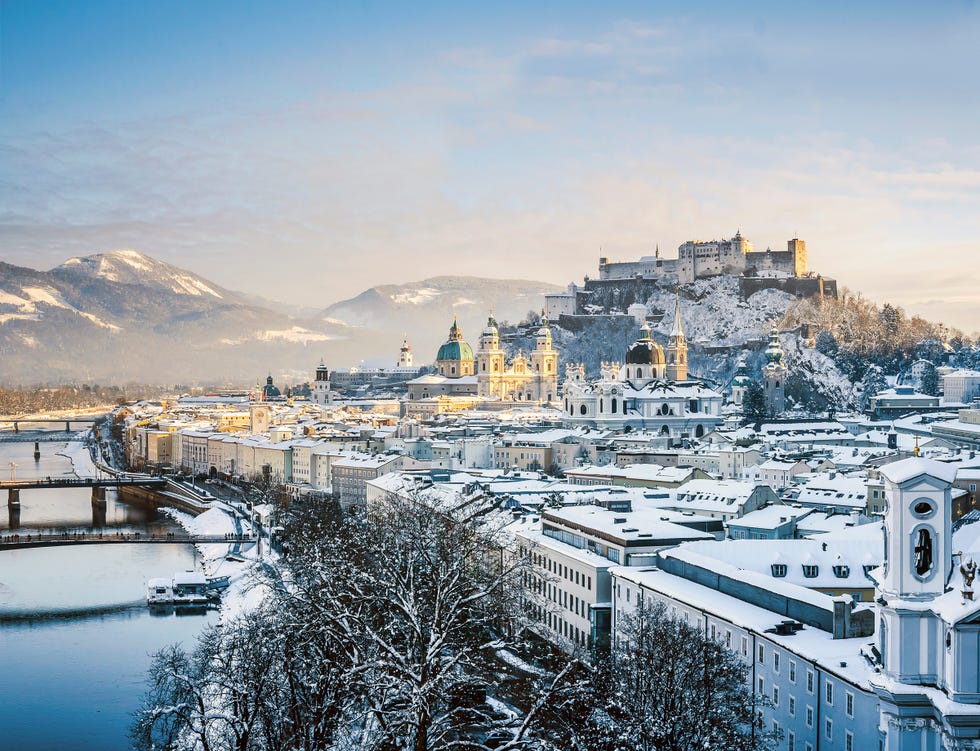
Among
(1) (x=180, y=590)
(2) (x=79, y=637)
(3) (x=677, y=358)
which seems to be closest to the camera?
(2) (x=79, y=637)

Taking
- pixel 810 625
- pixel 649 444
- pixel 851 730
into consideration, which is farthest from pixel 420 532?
pixel 649 444

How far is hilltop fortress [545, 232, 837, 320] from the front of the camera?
102188 mm

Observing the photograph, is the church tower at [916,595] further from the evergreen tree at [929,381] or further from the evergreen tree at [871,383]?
the evergreen tree at [871,383]

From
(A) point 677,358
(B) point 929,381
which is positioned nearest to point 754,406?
(A) point 677,358

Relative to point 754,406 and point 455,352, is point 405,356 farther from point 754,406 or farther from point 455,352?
point 754,406

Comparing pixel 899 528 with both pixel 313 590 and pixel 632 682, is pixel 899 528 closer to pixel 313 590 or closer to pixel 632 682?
pixel 632 682

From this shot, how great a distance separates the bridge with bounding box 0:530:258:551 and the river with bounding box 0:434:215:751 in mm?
394

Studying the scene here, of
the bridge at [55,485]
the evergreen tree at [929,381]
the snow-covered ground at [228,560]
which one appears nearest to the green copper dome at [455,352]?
the evergreen tree at [929,381]

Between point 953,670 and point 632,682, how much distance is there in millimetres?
4801

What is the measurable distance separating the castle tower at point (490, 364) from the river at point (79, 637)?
50.7 meters

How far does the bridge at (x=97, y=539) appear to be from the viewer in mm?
45906

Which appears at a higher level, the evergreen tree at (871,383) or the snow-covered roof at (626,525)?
the evergreen tree at (871,383)

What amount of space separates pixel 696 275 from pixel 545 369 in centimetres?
1424

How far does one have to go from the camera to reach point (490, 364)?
104m
